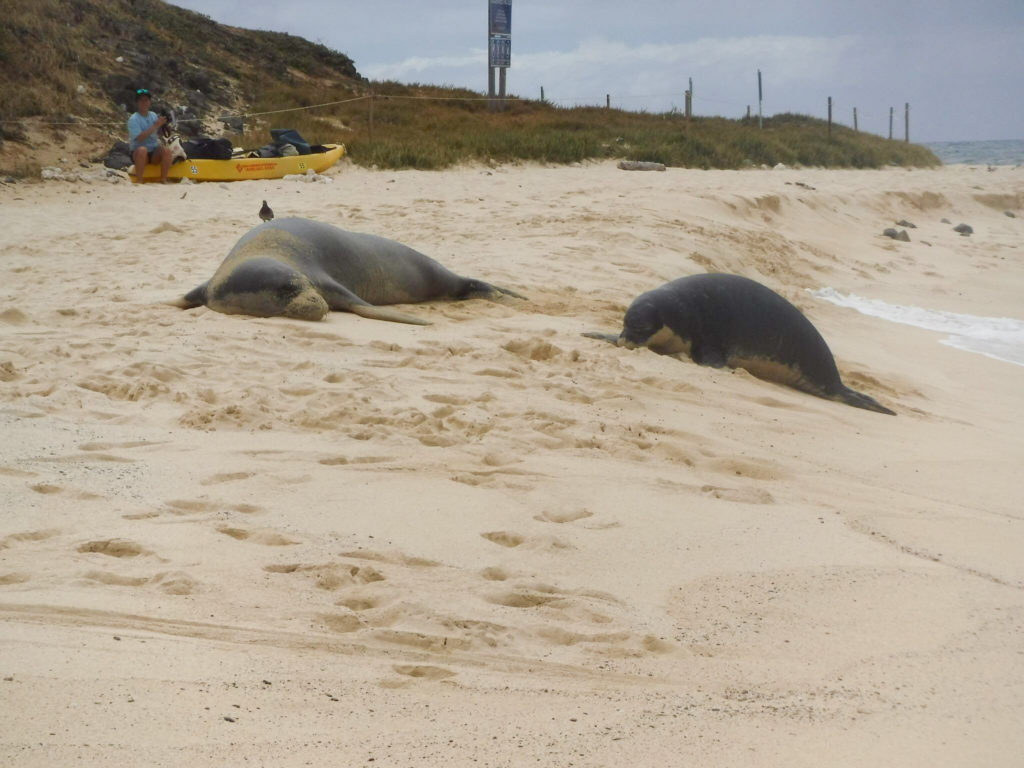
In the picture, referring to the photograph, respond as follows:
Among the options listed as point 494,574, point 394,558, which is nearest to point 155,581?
point 394,558

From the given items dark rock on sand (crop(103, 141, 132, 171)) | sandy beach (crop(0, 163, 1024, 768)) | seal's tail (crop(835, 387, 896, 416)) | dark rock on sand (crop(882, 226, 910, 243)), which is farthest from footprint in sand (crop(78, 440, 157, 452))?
dark rock on sand (crop(882, 226, 910, 243))

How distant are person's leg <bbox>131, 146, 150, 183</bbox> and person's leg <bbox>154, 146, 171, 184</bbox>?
0.13 m

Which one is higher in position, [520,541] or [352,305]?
[352,305]

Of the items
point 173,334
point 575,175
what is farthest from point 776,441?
point 575,175

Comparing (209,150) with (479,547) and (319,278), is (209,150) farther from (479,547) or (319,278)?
(479,547)

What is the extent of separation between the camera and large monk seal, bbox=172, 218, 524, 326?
5.84 metres

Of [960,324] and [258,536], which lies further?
[960,324]

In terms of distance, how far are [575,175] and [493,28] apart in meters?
11.0

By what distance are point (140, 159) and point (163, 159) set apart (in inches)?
11.1

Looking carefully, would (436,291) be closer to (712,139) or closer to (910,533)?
(910,533)

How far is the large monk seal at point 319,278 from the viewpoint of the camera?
584 centimetres

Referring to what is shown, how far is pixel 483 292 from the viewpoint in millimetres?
6984

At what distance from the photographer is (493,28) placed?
2569cm

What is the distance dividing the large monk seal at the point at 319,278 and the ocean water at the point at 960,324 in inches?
156
